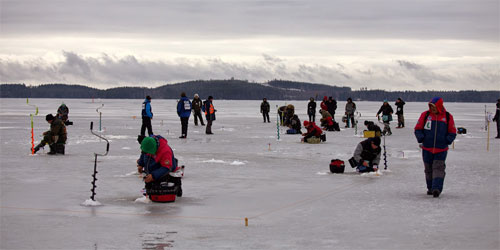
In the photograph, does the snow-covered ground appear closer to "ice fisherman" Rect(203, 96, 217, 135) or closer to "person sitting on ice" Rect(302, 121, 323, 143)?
"person sitting on ice" Rect(302, 121, 323, 143)

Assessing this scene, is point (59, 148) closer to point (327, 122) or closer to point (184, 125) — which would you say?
point (184, 125)

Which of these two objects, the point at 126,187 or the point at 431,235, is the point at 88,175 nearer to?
the point at 126,187

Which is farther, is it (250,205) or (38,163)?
(38,163)

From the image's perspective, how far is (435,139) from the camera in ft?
41.9

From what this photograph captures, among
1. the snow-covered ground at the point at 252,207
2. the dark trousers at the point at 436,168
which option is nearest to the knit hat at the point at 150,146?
the snow-covered ground at the point at 252,207

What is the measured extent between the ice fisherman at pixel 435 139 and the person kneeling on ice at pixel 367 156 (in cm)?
302

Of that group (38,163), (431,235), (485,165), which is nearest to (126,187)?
(38,163)

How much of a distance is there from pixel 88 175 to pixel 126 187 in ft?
7.59

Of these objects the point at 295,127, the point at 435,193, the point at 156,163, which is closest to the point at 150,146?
the point at 156,163

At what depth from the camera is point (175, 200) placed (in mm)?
12219

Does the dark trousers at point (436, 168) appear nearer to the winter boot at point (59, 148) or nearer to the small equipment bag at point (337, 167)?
the small equipment bag at point (337, 167)

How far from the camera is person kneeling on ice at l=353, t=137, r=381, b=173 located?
1608cm

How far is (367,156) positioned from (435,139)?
3.62m

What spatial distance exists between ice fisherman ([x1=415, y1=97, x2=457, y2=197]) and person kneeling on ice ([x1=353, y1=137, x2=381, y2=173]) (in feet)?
9.90
